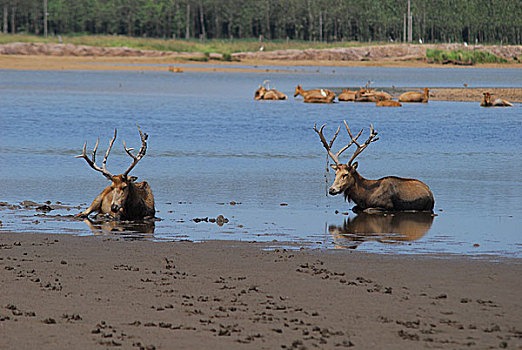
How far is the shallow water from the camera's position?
12938 mm

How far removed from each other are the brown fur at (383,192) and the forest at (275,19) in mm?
147903

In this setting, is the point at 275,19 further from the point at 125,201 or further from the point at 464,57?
the point at 125,201

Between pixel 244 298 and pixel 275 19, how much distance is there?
16884 cm

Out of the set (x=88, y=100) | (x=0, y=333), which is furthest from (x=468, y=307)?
(x=88, y=100)

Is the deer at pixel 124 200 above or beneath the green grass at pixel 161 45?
beneath

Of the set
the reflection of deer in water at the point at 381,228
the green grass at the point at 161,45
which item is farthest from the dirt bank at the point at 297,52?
the reflection of deer in water at the point at 381,228

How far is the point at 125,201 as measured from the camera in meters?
13.4

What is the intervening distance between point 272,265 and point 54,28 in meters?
162

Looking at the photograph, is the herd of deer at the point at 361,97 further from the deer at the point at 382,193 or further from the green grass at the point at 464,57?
the green grass at the point at 464,57

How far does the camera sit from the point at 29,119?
3569 cm

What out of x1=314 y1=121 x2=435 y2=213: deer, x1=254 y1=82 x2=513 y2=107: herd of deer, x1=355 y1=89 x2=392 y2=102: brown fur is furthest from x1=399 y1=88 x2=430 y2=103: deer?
x1=314 y1=121 x2=435 y2=213: deer

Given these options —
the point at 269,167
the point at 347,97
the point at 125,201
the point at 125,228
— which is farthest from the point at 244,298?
the point at 347,97

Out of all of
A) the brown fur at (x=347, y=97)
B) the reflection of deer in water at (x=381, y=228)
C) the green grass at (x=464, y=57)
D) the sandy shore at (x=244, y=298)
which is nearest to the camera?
the sandy shore at (x=244, y=298)

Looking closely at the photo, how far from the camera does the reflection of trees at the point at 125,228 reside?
1237 centimetres
